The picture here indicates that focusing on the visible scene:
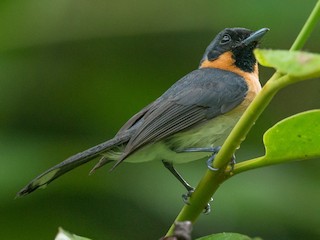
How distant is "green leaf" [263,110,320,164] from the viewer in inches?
70.2

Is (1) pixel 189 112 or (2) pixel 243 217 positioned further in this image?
(2) pixel 243 217

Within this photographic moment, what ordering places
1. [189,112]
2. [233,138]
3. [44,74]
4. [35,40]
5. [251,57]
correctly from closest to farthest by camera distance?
[233,138] → [189,112] → [251,57] → [35,40] → [44,74]

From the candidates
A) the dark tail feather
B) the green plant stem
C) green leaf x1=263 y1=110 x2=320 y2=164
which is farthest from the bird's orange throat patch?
the green plant stem

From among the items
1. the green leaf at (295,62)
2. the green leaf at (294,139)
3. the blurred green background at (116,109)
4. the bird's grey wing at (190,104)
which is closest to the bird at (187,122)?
the bird's grey wing at (190,104)

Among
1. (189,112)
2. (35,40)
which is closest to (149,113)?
(189,112)

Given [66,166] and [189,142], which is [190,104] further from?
[66,166]

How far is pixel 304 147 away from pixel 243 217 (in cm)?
257

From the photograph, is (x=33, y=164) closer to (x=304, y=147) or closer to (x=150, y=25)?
(x=150, y=25)

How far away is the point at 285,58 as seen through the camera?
1.46 metres

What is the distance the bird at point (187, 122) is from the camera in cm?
344

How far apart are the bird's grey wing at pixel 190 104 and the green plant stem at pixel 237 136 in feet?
4.96

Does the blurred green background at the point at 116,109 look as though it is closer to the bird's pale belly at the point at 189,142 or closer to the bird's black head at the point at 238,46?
the bird's black head at the point at 238,46

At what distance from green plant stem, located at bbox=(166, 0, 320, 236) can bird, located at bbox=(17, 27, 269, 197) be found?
133 centimetres

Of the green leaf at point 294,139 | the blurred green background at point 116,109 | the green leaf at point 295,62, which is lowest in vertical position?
the blurred green background at point 116,109
